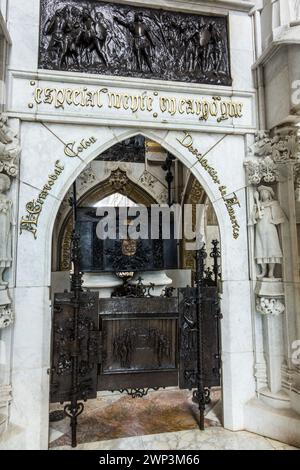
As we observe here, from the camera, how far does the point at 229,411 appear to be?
111 inches

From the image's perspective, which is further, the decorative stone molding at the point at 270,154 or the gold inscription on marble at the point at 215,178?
the gold inscription on marble at the point at 215,178

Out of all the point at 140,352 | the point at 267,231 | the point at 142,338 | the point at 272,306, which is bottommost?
the point at 140,352

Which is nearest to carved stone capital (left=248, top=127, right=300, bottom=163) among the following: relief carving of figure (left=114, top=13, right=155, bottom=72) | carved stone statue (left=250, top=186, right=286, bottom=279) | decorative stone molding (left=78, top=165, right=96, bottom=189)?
carved stone statue (left=250, top=186, right=286, bottom=279)

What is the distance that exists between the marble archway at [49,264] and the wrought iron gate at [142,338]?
0.16 meters

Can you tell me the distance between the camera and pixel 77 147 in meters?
2.80

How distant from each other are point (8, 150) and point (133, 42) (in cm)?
162

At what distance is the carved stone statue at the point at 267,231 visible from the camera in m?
2.82

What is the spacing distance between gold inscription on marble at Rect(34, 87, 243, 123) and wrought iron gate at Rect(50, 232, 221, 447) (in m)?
1.21

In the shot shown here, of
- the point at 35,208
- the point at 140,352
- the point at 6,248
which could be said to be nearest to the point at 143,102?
the point at 35,208

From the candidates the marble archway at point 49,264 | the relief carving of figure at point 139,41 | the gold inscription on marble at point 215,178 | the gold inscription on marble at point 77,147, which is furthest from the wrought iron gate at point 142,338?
the relief carving of figure at point 139,41

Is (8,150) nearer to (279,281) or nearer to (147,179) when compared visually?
(279,281)

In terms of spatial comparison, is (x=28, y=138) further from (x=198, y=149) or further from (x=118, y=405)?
(x=118, y=405)

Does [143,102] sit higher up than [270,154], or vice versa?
[143,102]

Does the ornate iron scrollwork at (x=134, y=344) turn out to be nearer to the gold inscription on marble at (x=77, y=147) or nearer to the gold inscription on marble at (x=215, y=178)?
the gold inscription on marble at (x=215, y=178)
